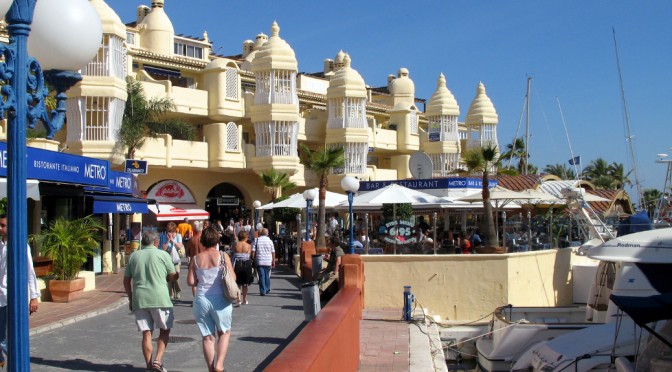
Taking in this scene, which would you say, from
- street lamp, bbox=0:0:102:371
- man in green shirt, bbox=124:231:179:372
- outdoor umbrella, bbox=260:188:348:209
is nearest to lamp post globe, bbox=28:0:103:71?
street lamp, bbox=0:0:102:371

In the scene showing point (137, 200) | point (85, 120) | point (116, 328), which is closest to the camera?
point (116, 328)

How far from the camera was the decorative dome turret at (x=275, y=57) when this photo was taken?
41.5 metres

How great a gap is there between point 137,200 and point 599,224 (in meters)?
13.1

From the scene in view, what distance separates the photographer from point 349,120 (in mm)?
46156

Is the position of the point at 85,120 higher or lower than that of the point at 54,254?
higher

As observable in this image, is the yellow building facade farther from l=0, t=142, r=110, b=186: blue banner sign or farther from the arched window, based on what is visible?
l=0, t=142, r=110, b=186: blue banner sign

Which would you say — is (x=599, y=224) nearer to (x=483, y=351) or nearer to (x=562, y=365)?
(x=483, y=351)

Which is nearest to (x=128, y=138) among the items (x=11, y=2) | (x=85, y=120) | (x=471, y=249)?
(x=85, y=120)

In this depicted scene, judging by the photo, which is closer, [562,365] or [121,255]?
[562,365]

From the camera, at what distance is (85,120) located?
109 ft

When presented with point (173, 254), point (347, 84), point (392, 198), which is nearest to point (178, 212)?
point (347, 84)

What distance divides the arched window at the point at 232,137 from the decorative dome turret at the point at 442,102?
17996 millimetres

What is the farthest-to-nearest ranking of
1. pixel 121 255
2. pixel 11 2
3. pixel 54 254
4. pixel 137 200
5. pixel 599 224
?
pixel 121 255
pixel 137 200
pixel 599 224
pixel 54 254
pixel 11 2

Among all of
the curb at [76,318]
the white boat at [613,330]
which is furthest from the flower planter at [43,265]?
the white boat at [613,330]
